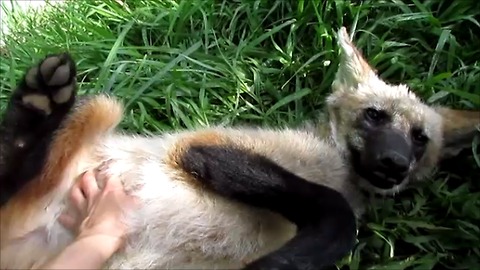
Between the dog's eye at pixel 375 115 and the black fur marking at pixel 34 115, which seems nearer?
the black fur marking at pixel 34 115

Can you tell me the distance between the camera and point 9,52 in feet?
16.0

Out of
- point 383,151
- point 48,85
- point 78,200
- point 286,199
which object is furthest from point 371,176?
point 48,85

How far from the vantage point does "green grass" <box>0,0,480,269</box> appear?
4020 mm

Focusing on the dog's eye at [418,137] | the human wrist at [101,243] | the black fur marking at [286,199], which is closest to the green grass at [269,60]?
the dog's eye at [418,137]

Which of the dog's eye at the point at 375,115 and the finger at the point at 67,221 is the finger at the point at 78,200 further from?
the dog's eye at the point at 375,115

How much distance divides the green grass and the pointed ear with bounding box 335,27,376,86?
0.23m

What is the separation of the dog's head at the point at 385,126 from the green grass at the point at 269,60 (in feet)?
0.45

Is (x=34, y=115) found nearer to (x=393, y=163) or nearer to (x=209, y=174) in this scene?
(x=209, y=174)

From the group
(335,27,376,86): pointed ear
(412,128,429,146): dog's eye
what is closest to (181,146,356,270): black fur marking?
(412,128,429,146): dog's eye

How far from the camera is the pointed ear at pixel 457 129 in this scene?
3770 mm

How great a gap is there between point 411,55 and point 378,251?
1.19m

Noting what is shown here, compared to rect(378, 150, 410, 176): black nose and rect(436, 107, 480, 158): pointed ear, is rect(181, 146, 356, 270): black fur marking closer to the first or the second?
rect(378, 150, 410, 176): black nose

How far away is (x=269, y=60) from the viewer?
4.45 metres

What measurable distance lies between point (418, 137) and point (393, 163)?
0.38 meters
